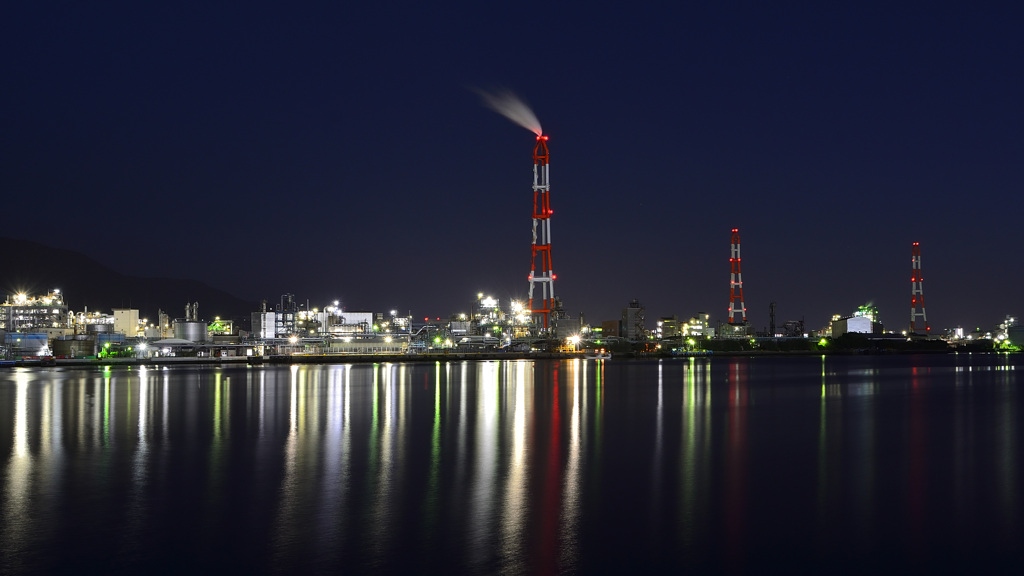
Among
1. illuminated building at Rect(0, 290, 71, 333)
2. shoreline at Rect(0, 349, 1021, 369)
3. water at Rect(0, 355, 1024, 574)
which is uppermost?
illuminated building at Rect(0, 290, 71, 333)

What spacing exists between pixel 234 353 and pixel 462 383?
41262 millimetres

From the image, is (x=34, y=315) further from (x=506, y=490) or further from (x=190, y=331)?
(x=506, y=490)

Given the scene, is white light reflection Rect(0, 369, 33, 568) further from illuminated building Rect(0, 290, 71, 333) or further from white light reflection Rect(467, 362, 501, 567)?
illuminated building Rect(0, 290, 71, 333)

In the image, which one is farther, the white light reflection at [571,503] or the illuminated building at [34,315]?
the illuminated building at [34,315]

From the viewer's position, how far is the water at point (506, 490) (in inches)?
304

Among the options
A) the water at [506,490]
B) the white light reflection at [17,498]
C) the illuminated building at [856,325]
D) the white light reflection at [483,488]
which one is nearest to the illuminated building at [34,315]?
the water at [506,490]

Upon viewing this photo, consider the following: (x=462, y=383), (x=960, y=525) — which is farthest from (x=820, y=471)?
(x=462, y=383)

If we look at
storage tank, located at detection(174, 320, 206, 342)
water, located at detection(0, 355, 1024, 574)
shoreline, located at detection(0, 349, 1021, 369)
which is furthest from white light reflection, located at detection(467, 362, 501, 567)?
storage tank, located at detection(174, 320, 206, 342)

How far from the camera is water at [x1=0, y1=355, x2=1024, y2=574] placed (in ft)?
25.3

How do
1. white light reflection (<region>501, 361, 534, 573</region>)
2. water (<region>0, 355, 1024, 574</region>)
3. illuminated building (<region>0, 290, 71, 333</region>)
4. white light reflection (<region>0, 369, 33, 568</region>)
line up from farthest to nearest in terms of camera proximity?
illuminated building (<region>0, 290, 71, 333</region>) < white light reflection (<region>0, 369, 33, 568</region>) < water (<region>0, 355, 1024, 574</region>) < white light reflection (<region>501, 361, 534, 573</region>)

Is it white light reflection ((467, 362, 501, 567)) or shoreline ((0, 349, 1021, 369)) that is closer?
white light reflection ((467, 362, 501, 567))

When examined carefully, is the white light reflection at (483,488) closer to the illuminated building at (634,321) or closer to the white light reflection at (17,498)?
the white light reflection at (17,498)

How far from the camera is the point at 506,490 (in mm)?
10633

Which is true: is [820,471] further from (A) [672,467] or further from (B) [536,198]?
(B) [536,198]
